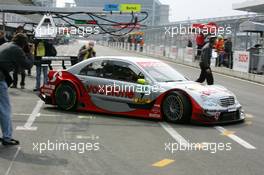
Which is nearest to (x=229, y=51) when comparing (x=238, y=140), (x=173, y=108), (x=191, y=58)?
(x=191, y=58)

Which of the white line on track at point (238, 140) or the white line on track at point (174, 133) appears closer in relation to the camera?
the white line on track at point (238, 140)

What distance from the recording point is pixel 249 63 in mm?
22812

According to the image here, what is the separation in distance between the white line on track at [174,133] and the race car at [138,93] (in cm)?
25

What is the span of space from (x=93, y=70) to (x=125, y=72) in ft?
2.73

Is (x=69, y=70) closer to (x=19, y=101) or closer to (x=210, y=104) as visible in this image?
(x=19, y=101)

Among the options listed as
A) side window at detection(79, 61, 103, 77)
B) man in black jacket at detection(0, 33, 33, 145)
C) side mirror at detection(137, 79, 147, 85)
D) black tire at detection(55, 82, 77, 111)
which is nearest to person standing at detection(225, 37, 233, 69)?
side window at detection(79, 61, 103, 77)

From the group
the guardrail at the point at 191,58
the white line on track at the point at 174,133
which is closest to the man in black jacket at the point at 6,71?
the white line on track at the point at 174,133

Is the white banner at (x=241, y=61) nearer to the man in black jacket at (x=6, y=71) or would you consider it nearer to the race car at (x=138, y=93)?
the race car at (x=138, y=93)

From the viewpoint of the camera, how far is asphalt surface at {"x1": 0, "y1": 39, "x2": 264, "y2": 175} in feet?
21.4

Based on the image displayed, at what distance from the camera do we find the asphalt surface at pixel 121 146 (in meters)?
6.51

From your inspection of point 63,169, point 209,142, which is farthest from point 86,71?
point 63,169

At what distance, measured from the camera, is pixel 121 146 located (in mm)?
7828

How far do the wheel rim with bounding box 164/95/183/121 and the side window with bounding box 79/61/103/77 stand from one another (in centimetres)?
181

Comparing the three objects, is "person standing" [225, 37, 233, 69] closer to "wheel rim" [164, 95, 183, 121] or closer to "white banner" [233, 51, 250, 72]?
"white banner" [233, 51, 250, 72]
